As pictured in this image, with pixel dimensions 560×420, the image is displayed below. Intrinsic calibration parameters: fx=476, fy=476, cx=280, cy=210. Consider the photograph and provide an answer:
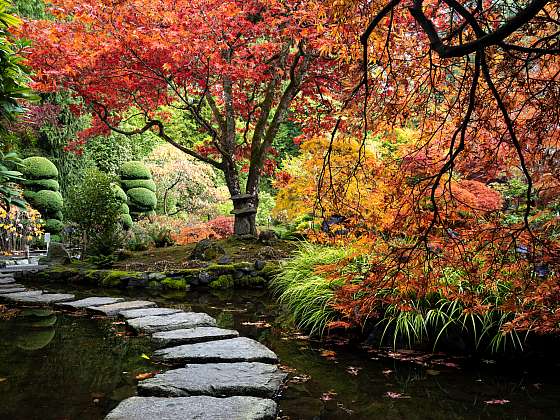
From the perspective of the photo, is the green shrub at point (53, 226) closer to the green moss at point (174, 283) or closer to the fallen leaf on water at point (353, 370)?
the green moss at point (174, 283)

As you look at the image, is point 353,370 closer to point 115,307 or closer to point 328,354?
point 328,354

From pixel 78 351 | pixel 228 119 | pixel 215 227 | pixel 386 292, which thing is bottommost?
pixel 78 351

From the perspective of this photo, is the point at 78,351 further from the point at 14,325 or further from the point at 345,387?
the point at 345,387

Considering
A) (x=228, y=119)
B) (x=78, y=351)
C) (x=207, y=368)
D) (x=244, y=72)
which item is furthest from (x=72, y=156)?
(x=207, y=368)

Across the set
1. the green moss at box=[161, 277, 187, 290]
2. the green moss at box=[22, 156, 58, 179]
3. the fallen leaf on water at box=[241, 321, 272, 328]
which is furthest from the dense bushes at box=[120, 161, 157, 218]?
the fallen leaf on water at box=[241, 321, 272, 328]

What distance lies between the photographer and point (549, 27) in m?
2.43

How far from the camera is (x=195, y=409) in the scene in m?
2.25

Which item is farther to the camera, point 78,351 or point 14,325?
point 14,325

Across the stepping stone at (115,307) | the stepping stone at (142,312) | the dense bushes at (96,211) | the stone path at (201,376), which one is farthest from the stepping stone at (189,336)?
the dense bushes at (96,211)

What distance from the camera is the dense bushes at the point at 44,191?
1480 centimetres

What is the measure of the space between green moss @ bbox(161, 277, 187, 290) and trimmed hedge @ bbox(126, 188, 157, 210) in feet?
30.9

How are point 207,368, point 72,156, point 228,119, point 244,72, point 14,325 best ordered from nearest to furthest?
point 207,368
point 14,325
point 244,72
point 228,119
point 72,156

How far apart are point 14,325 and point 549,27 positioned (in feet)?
16.6

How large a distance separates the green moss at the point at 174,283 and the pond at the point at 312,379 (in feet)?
9.25
